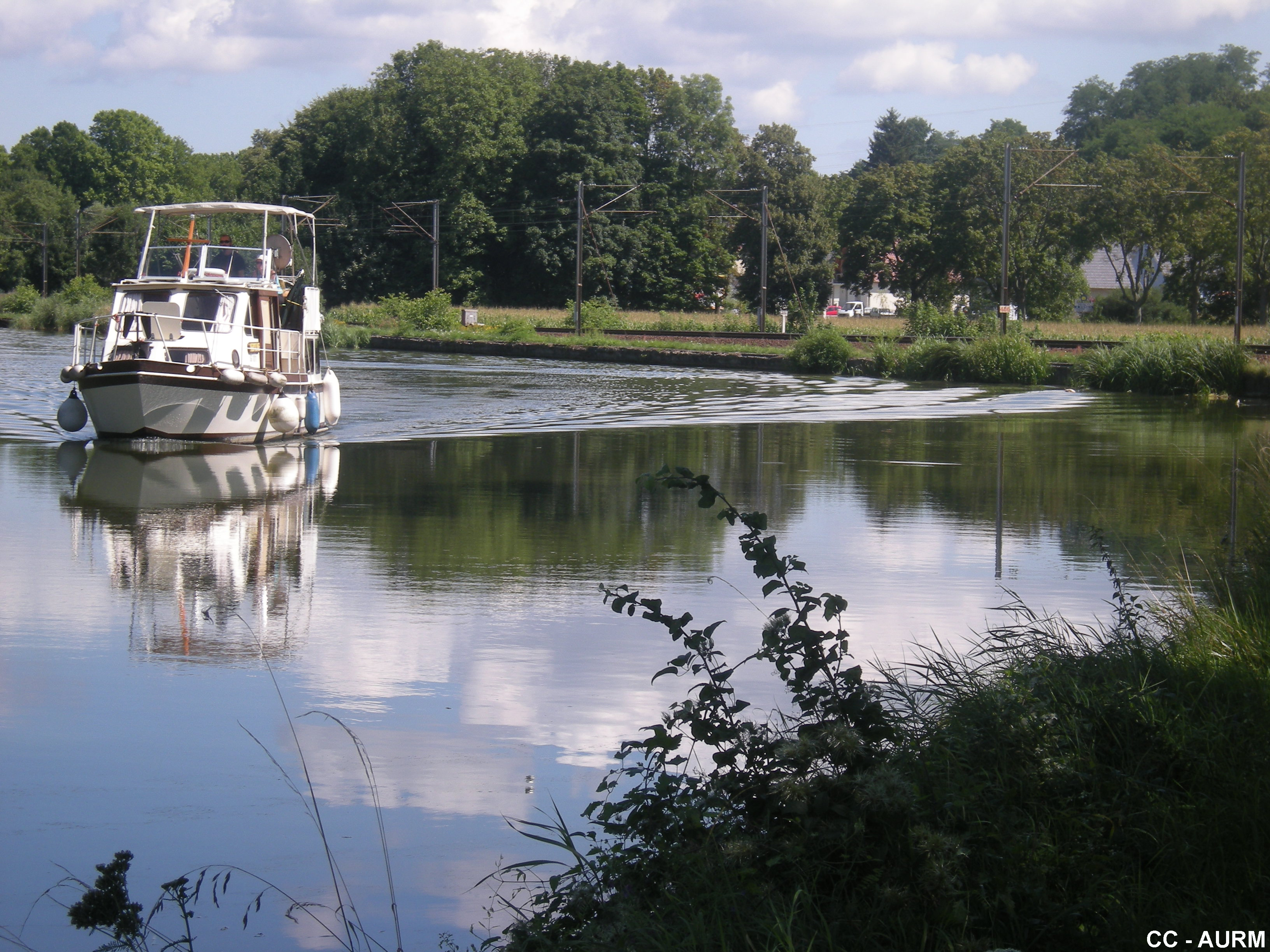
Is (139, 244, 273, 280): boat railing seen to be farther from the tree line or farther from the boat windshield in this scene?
the tree line

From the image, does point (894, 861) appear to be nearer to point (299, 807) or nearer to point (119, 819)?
point (299, 807)

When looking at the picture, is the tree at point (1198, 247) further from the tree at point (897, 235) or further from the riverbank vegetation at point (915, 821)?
the riverbank vegetation at point (915, 821)

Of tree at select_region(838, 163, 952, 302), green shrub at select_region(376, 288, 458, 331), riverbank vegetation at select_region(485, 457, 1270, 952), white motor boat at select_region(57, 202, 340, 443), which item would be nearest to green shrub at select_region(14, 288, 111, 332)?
green shrub at select_region(376, 288, 458, 331)

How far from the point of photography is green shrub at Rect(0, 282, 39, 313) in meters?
84.6

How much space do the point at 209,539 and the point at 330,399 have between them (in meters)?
12.1

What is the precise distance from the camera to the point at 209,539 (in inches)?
447

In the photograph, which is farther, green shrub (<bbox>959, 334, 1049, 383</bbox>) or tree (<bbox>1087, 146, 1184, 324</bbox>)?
tree (<bbox>1087, 146, 1184, 324</bbox>)

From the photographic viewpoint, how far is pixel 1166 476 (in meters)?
15.4

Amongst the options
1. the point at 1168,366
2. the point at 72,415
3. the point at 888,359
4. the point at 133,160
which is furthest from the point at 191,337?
the point at 133,160

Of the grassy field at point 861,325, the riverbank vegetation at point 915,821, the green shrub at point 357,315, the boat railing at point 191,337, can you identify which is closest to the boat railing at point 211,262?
the boat railing at point 191,337

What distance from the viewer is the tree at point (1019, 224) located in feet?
248

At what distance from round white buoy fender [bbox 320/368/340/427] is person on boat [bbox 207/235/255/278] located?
2185 mm

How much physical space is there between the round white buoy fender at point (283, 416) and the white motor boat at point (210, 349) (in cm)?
2

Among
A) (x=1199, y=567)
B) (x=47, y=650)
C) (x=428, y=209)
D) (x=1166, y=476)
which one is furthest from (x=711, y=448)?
(x=428, y=209)
